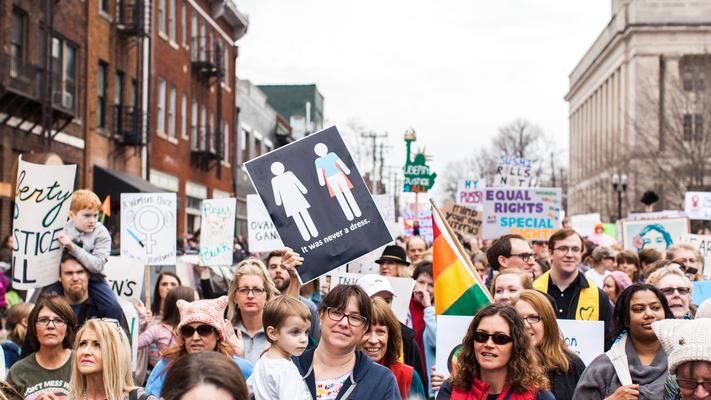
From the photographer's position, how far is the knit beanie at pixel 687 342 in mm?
4754

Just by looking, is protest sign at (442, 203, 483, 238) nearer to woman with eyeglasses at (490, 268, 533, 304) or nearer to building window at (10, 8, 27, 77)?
building window at (10, 8, 27, 77)

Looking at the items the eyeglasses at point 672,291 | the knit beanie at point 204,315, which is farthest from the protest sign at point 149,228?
the eyeglasses at point 672,291

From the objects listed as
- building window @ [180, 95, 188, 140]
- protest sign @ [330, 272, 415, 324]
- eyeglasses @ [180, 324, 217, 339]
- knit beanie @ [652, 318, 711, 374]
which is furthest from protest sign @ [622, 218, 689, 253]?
building window @ [180, 95, 188, 140]

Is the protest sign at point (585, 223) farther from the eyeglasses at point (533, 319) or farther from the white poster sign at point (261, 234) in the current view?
the eyeglasses at point (533, 319)

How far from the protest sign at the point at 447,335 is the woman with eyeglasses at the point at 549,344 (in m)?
0.56

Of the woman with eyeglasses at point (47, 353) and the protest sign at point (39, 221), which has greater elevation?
the protest sign at point (39, 221)

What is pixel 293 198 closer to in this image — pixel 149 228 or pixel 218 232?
pixel 149 228

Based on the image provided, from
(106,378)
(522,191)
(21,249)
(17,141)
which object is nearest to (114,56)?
(17,141)

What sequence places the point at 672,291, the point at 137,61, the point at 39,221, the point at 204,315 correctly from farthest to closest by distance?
the point at 137,61, the point at 39,221, the point at 672,291, the point at 204,315

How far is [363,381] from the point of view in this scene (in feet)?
18.9

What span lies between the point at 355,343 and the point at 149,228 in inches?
334

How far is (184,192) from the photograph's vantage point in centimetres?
4159

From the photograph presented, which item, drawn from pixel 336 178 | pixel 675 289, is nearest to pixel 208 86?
pixel 336 178

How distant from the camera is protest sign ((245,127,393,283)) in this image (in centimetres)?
798
